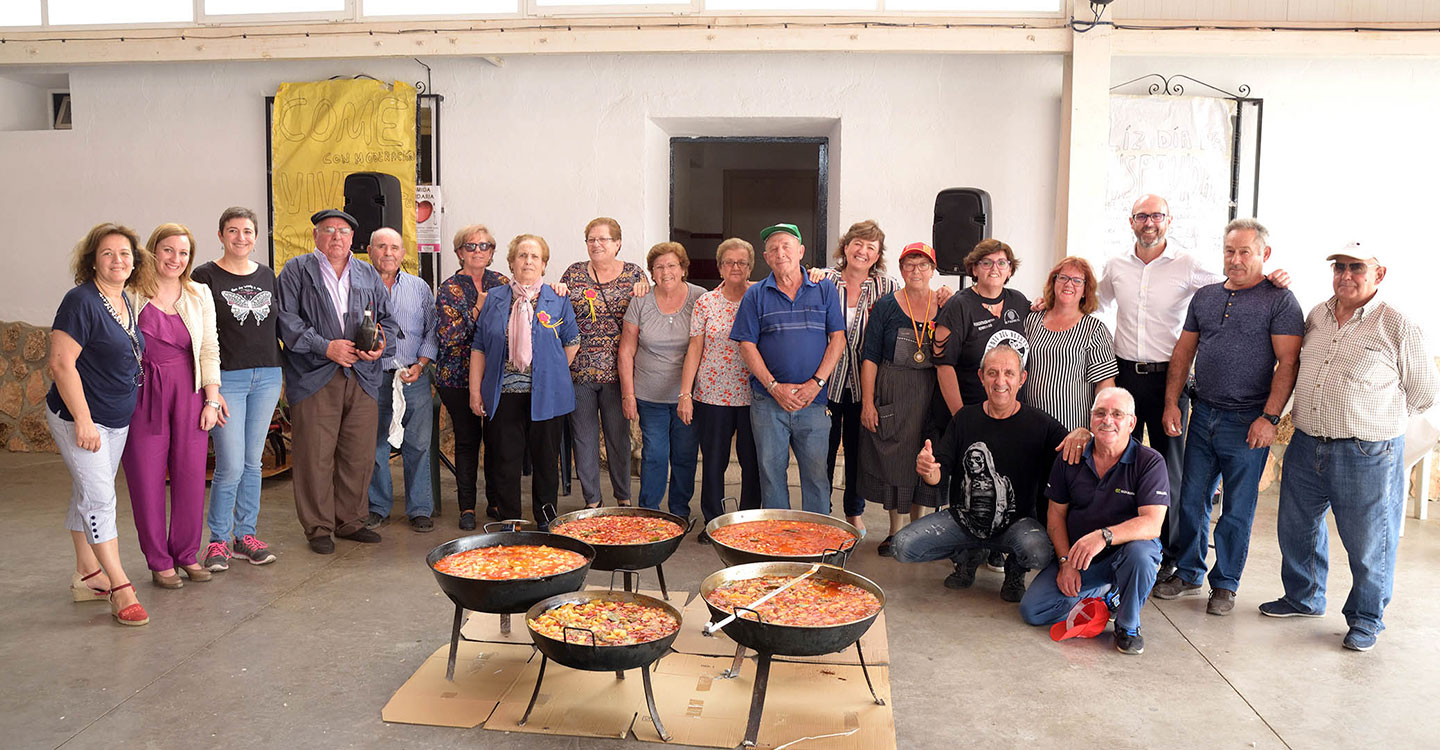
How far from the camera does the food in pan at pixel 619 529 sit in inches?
140

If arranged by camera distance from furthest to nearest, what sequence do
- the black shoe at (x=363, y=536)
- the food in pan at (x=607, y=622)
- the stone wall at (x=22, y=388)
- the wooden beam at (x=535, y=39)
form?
the stone wall at (x=22, y=388) < the wooden beam at (x=535, y=39) < the black shoe at (x=363, y=536) < the food in pan at (x=607, y=622)

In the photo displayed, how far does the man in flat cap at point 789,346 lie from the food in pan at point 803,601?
156 cm

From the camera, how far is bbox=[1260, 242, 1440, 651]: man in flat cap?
3668 millimetres

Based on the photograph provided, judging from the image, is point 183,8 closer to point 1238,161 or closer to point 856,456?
point 856,456

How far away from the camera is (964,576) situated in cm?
454

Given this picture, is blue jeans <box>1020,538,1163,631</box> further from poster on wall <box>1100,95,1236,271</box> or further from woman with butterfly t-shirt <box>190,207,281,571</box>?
woman with butterfly t-shirt <box>190,207,281,571</box>

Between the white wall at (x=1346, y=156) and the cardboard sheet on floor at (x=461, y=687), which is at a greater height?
the white wall at (x=1346, y=156)

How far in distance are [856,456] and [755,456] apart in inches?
20.5

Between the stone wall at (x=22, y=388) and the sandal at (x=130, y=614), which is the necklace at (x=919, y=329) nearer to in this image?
the sandal at (x=130, y=614)

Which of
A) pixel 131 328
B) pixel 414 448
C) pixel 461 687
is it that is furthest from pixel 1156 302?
pixel 131 328

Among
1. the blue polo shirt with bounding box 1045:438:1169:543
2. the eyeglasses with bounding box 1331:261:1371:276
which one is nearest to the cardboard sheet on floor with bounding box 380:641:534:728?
the blue polo shirt with bounding box 1045:438:1169:543

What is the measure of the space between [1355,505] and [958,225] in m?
2.55

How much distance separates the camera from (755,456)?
5.10 m

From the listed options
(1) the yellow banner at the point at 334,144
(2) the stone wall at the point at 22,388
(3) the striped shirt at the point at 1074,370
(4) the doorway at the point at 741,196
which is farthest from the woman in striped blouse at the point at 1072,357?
(2) the stone wall at the point at 22,388
